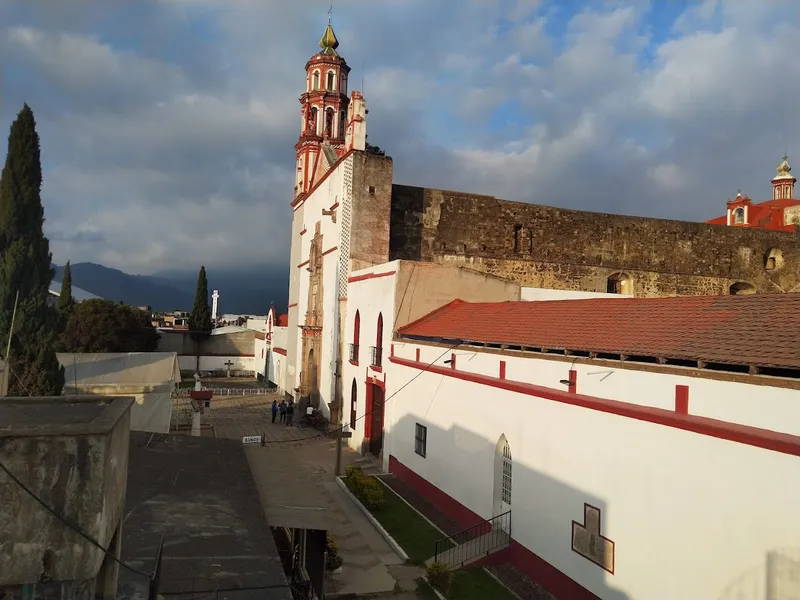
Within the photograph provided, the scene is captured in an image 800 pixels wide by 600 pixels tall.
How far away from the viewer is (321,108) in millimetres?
35844

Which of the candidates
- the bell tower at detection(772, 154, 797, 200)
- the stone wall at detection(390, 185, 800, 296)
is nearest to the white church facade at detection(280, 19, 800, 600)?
the stone wall at detection(390, 185, 800, 296)

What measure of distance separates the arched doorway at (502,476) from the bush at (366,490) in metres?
3.84

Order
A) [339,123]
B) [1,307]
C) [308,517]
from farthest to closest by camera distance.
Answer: [339,123] < [1,307] < [308,517]

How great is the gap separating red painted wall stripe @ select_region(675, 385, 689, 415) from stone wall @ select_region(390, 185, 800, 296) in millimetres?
17965

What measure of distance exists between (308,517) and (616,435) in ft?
17.1

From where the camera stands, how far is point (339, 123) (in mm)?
36188

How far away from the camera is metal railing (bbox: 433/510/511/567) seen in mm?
11922

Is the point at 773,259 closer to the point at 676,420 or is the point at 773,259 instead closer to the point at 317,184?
the point at 317,184

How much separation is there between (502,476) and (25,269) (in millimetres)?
20217

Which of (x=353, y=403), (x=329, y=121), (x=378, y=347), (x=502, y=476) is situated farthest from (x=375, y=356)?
(x=329, y=121)

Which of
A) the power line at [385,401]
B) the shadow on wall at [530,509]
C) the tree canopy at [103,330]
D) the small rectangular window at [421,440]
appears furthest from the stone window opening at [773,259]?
the tree canopy at [103,330]

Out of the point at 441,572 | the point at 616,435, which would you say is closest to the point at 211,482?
the point at 441,572

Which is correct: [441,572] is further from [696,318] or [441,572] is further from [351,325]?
Result: [351,325]

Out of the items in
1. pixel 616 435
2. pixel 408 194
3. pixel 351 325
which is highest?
pixel 408 194
